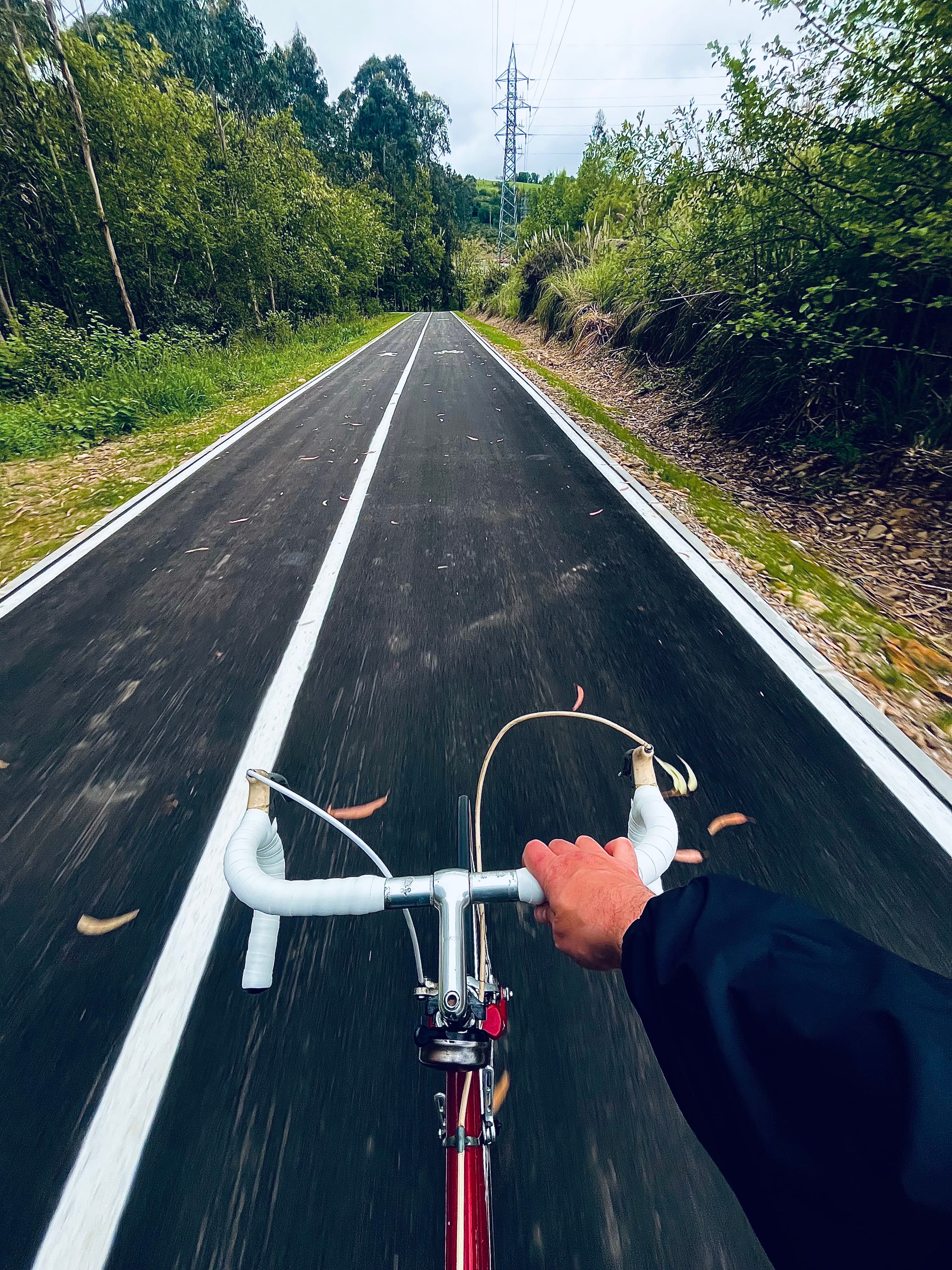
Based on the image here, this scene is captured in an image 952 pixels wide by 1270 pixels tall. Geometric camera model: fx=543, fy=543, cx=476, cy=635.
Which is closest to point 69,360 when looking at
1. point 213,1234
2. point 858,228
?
point 858,228

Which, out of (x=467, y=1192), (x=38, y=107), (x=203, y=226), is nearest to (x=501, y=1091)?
(x=467, y=1192)

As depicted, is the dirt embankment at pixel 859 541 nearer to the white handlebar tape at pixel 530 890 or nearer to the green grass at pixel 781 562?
the green grass at pixel 781 562

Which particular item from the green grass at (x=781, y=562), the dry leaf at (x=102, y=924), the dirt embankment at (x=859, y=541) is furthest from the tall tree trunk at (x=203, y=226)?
the dry leaf at (x=102, y=924)

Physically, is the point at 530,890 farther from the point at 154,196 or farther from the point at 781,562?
the point at 154,196

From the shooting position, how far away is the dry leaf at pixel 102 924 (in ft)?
6.51

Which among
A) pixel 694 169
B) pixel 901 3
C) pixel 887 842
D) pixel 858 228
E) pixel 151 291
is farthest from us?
pixel 151 291

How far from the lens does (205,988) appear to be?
1.82 meters

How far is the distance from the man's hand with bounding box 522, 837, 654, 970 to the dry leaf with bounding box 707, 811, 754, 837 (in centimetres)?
134

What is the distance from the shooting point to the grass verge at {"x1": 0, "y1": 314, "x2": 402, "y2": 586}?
554cm

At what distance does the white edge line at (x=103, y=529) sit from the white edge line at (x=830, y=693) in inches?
207

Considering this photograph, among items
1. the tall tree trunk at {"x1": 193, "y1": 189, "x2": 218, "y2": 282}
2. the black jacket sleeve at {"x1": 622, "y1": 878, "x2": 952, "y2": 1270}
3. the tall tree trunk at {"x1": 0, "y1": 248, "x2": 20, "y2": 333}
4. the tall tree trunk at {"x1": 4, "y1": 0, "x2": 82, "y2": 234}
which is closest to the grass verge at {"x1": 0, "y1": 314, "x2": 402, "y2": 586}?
the tall tree trunk at {"x1": 0, "y1": 248, "x2": 20, "y2": 333}

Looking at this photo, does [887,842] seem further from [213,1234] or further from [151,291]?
[151,291]

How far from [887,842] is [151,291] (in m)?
23.0

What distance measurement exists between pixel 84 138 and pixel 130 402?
7267 millimetres
